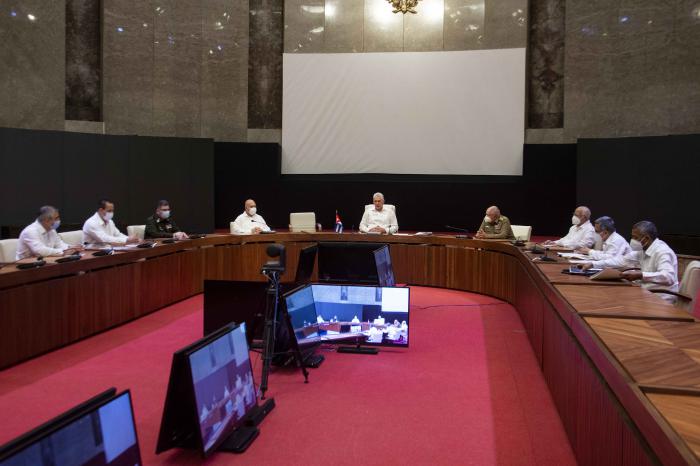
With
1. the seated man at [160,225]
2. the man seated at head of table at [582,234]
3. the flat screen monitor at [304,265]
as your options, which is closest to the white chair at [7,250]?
the seated man at [160,225]

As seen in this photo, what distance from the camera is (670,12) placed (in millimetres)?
9812

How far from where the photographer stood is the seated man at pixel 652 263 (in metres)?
4.66

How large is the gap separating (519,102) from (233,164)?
5447mm

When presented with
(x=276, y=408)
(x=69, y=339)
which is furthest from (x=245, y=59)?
(x=276, y=408)

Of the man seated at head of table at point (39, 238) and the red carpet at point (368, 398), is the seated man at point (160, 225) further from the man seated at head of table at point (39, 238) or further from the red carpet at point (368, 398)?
the red carpet at point (368, 398)

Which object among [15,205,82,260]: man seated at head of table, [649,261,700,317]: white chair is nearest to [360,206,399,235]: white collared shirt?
[15,205,82,260]: man seated at head of table

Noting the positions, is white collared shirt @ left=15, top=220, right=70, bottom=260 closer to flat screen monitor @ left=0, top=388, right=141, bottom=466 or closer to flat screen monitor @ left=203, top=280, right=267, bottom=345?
flat screen monitor @ left=203, top=280, right=267, bottom=345

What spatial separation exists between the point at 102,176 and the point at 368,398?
744 cm

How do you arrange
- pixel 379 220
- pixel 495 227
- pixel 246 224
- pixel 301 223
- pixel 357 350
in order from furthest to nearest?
pixel 301 223, pixel 379 220, pixel 246 224, pixel 495 227, pixel 357 350

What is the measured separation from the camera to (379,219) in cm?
873

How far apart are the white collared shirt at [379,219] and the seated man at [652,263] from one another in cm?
386

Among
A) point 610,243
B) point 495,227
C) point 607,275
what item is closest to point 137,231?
point 495,227

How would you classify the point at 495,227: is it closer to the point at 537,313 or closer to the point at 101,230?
the point at 537,313

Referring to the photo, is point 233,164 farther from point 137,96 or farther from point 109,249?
point 109,249
